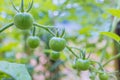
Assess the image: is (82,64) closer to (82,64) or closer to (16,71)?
(82,64)

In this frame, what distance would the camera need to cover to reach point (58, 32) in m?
0.57

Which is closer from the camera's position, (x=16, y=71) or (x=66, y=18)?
(x=16, y=71)

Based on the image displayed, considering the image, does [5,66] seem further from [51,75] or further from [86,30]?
[51,75]

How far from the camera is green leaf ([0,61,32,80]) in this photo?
21.3 inches

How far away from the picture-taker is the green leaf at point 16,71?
0.54 meters

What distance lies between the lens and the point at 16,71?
0.55 m

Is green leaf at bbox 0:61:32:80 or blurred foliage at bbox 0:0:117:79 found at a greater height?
green leaf at bbox 0:61:32:80

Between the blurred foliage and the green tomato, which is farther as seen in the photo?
the blurred foliage

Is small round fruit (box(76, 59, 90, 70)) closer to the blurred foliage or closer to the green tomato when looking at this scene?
the green tomato

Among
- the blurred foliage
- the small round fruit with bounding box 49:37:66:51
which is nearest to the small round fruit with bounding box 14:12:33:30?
the small round fruit with bounding box 49:37:66:51

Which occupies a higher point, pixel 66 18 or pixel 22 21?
pixel 22 21

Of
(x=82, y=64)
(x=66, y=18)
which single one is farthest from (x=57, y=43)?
(x=66, y=18)

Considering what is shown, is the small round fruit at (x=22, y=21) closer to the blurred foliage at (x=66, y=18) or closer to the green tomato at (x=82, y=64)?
the green tomato at (x=82, y=64)

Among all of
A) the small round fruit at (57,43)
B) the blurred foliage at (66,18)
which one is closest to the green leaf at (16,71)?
the small round fruit at (57,43)
